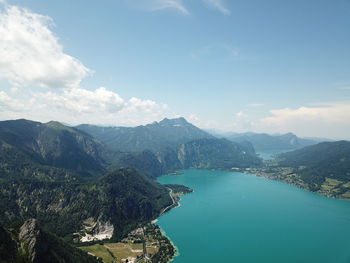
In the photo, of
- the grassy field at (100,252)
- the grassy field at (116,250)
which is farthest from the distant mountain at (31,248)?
the grassy field at (116,250)

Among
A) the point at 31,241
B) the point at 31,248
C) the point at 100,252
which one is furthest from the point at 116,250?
the point at 31,248

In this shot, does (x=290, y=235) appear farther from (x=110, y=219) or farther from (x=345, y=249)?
(x=110, y=219)

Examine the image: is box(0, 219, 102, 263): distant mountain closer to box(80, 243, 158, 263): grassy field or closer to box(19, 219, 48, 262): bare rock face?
box(19, 219, 48, 262): bare rock face

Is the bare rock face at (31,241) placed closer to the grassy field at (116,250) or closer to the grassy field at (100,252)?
the grassy field at (100,252)

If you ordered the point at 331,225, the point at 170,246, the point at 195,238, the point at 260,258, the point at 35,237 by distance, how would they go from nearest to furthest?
the point at 35,237, the point at 260,258, the point at 170,246, the point at 195,238, the point at 331,225

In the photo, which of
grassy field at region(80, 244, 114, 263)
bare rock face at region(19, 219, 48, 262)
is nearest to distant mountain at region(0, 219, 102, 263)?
bare rock face at region(19, 219, 48, 262)

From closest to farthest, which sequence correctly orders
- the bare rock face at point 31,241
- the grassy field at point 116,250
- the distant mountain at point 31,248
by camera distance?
the distant mountain at point 31,248
the bare rock face at point 31,241
the grassy field at point 116,250

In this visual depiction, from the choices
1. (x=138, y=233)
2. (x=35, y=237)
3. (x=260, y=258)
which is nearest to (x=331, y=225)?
(x=260, y=258)

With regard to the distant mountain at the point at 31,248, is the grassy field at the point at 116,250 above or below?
below
